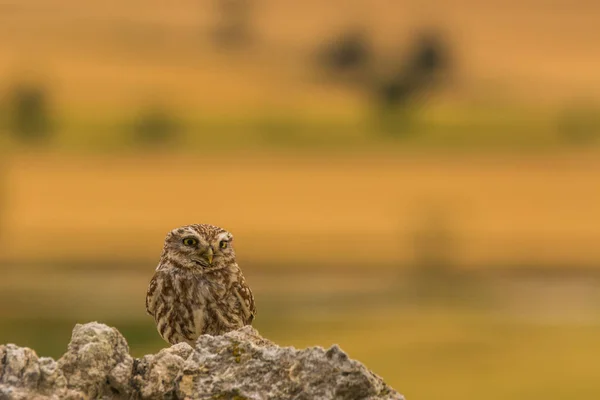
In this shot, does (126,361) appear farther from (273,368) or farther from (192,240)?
(192,240)

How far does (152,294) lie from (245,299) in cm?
95

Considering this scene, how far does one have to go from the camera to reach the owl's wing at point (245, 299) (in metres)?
15.0

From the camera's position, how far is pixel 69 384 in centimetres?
970

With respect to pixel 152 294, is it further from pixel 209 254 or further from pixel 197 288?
pixel 209 254

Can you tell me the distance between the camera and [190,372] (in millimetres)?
9836

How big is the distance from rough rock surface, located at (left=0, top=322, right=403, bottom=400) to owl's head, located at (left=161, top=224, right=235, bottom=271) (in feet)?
15.8

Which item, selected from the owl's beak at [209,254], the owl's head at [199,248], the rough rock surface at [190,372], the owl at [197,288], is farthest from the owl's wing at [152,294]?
the rough rock surface at [190,372]

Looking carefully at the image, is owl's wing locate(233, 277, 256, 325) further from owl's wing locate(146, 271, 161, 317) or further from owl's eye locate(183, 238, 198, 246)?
owl's wing locate(146, 271, 161, 317)

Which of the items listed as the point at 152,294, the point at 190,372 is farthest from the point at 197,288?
the point at 190,372

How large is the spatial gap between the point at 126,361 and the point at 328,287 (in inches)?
A: 3198

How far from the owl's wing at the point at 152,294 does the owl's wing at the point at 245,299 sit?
0.80 meters

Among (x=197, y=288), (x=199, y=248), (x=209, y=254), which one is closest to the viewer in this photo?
(x=197, y=288)

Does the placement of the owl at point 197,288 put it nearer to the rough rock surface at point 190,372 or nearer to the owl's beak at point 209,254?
the owl's beak at point 209,254

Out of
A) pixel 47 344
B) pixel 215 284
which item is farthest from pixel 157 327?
pixel 47 344
